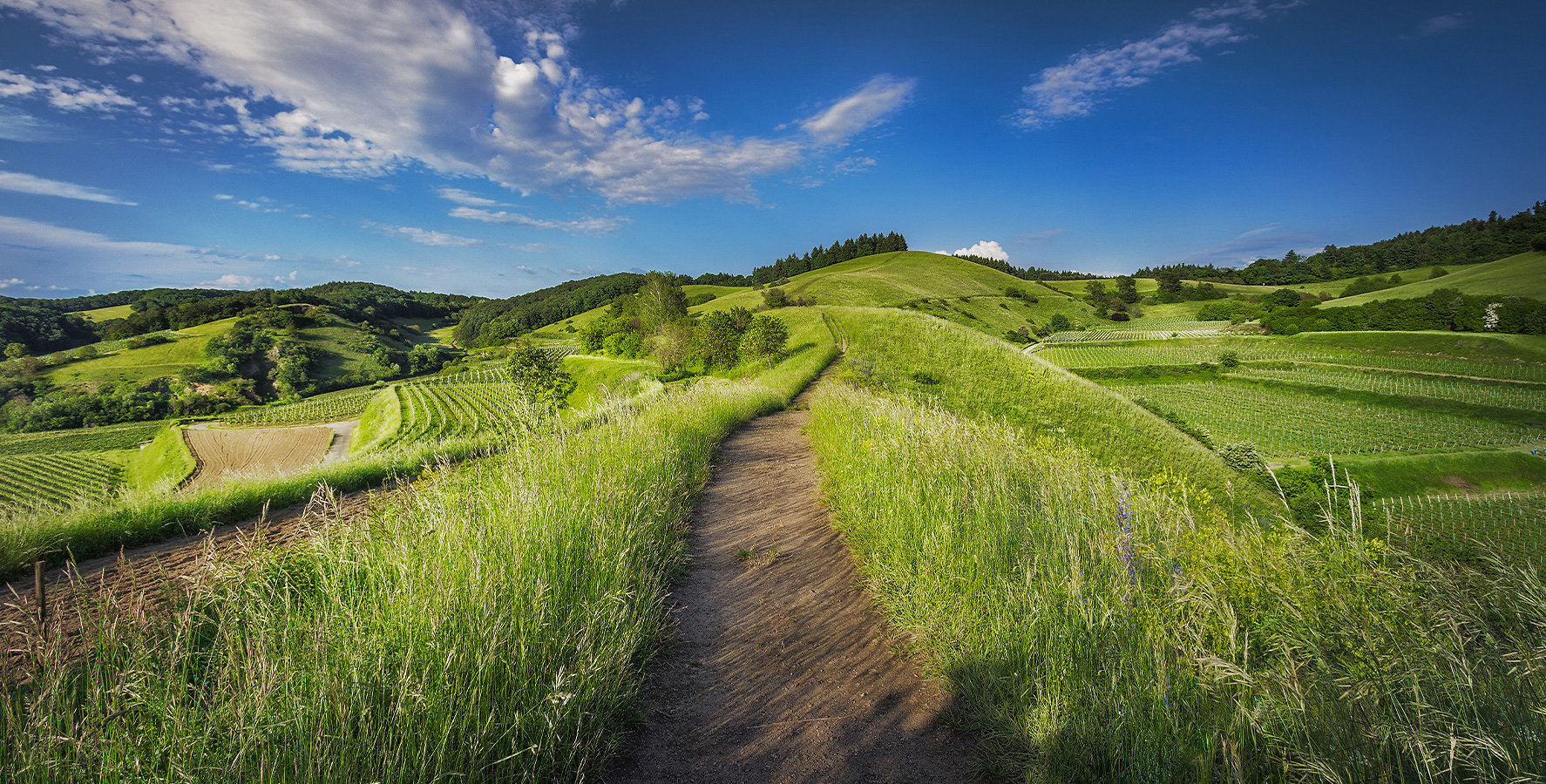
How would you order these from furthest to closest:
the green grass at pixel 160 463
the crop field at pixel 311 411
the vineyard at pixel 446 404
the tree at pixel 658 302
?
the crop field at pixel 311 411, the tree at pixel 658 302, the vineyard at pixel 446 404, the green grass at pixel 160 463

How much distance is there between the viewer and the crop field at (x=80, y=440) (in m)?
49.0

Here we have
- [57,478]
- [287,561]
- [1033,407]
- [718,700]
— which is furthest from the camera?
[57,478]

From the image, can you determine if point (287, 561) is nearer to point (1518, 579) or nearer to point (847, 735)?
point (847, 735)

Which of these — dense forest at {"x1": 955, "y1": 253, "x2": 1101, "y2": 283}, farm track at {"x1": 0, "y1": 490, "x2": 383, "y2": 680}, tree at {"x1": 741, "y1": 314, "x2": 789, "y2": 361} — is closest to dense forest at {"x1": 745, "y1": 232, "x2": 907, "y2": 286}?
dense forest at {"x1": 955, "y1": 253, "x2": 1101, "y2": 283}

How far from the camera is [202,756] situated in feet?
5.65

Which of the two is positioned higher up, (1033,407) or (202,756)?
(202,756)

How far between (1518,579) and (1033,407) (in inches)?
527

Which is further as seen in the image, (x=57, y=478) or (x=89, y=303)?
(x=89, y=303)

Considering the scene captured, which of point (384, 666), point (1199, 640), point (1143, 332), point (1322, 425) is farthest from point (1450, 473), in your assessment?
point (1143, 332)

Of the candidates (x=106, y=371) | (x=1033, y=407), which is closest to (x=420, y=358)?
(x=106, y=371)

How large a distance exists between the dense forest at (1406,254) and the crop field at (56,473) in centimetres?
14201

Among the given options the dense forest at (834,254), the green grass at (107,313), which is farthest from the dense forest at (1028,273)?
the green grass at (107,313)

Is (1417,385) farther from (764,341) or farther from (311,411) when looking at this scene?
(311,411)

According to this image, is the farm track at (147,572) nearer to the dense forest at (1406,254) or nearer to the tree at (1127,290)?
the dense forest at (1406,254)
